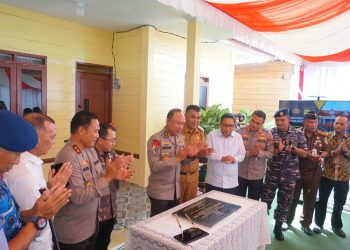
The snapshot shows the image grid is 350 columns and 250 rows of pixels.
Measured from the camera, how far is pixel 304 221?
3.35 m

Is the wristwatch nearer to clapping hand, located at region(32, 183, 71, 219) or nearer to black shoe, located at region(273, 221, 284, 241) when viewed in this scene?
clapping hand, located at region(32, 183, 71, 219)

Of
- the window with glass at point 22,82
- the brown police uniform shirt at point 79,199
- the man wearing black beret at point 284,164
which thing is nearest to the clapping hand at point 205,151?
the man wearing black beret at point 284,164

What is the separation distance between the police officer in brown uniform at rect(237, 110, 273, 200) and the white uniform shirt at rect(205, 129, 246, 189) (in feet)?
0.71

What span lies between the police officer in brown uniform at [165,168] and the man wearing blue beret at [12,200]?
121 centimetres

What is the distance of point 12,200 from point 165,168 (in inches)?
53.8

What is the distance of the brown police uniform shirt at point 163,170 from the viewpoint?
2377 millimetres

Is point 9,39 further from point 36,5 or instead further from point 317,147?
point 317,147

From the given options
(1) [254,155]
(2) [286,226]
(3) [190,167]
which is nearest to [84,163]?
(3) [190,167]

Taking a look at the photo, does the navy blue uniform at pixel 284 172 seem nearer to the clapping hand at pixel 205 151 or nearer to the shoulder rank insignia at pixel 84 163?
the clapping hand at pixel 205 151

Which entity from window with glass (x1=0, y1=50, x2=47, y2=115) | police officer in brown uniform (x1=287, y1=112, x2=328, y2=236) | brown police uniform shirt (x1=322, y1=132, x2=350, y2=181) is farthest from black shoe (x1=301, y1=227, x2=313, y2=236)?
window with glass (x1=0, y1=50, x2=47, y2=115)

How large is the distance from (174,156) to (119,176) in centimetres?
81

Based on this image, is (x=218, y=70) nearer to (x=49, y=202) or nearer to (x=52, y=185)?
(x=52, y=185)

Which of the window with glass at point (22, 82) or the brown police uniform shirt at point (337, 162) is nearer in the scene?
the brown police uniform shirt at point (337, 162)

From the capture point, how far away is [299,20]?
293cm
